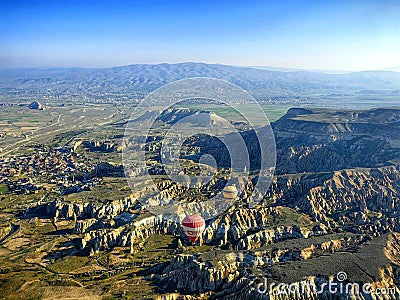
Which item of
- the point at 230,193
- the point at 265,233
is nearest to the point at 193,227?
the point at 265,233

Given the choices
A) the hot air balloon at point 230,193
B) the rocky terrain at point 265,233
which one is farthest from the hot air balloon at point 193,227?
the hot air balloon at point 230,193

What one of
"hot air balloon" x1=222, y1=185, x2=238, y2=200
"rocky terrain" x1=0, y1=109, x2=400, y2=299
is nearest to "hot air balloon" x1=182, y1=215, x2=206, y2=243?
"rocky terrain" x1=0, y1=109, x2=400, y2=299

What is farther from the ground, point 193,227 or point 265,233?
point 193,227

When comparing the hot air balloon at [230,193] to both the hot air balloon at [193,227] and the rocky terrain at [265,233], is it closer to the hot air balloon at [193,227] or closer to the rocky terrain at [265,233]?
the rocky terrain at [265,233]

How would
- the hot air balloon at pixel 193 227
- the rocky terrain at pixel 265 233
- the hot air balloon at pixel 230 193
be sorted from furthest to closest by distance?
1. the hot air balloon at pixel 230 193
2. the hot air balloon at pixel 193 227
3. the rocky terrain at pixel 265 233

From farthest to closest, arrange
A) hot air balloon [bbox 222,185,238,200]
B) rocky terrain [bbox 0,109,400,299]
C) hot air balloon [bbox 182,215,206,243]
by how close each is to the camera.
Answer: hot air balloon [bbox 222,185,238,200], hot air balloon [bbox 182,215,206,243], rocky terrain [bbox 0,109,400,299]

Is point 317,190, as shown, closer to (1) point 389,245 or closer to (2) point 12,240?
(1) point 389,245

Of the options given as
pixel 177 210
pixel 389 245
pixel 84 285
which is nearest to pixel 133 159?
pixel 177 210

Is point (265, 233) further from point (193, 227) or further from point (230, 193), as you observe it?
point (230, 193)

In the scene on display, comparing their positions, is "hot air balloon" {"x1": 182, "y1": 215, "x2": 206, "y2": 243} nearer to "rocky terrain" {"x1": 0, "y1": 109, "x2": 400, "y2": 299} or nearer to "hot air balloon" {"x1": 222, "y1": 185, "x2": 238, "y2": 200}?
"rocky terrain" {"x1": 0, "y1": 109, "x2": 400, "y2": 299}
